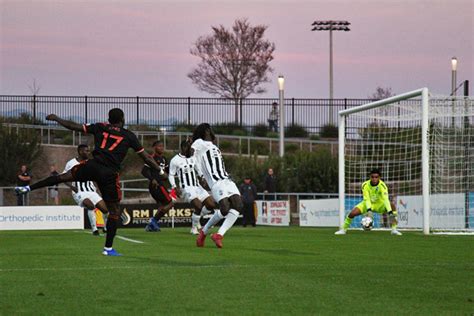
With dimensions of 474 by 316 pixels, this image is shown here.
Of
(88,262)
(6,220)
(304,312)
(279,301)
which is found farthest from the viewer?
(6,220)

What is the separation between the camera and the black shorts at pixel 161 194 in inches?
995

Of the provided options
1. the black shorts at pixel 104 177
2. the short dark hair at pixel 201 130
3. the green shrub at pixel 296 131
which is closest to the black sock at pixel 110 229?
the black shorts at pixel 104 177

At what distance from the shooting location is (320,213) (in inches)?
1425

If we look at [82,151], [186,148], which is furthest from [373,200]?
[82,151]

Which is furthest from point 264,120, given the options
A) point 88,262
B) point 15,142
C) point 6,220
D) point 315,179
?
point 88,262

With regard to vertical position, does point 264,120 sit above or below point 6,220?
above

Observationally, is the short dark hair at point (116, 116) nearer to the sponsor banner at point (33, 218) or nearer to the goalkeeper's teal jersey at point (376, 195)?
the goalkeeper's teal jersey at point (376, 195)

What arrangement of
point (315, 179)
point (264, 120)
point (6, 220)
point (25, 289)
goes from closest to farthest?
point (25, 289) → point (6, 220) → point (315, 179) → point (264, 120)

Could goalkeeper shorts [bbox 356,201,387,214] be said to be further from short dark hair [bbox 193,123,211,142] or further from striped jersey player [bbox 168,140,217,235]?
short dark hair [bbox 193,123,211,142]

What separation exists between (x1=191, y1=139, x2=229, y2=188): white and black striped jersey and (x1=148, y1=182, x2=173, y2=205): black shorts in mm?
7772

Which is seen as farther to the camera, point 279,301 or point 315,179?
point 315,179

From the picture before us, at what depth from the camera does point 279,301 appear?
8.92m

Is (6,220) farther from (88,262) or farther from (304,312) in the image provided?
(304,312)

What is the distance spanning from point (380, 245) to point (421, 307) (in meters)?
9.55
